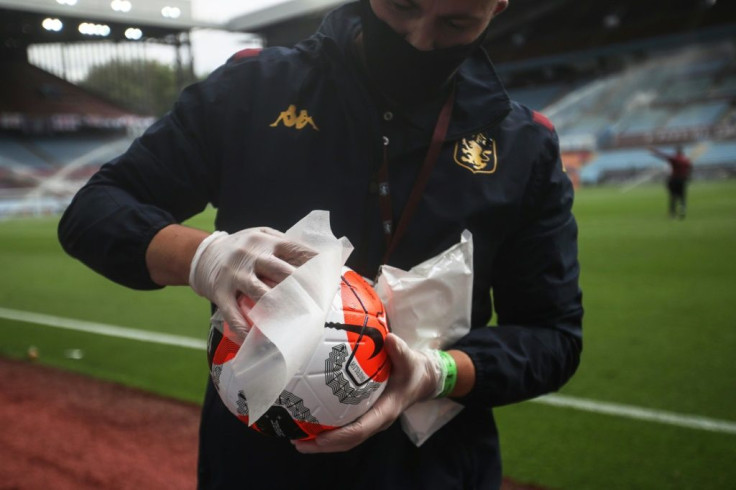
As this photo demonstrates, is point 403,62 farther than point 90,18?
No

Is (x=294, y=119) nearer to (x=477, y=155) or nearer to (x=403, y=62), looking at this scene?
(x=403, y=62)

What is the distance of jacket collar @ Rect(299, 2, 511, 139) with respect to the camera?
1570 millimetres

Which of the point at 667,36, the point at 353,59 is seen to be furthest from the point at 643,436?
the point at 667,36

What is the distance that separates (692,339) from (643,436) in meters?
2.03

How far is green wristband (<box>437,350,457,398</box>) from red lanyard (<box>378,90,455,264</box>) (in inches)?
10.0

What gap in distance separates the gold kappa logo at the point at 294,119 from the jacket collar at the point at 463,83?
160 millimetres

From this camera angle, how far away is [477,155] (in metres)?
1.56

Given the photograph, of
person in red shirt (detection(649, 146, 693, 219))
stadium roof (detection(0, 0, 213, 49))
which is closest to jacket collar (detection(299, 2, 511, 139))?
person in red shirt (detection(649, 146, 693, 219))

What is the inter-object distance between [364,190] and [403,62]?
32 centimetres

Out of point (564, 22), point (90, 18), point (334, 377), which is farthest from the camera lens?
point (564, 22)

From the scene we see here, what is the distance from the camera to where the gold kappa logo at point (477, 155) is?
5.08 ft

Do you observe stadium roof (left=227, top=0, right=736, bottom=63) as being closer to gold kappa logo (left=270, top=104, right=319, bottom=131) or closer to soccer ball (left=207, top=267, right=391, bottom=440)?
gold kappa logo (left=270, top=104, right=319, bottom=131)

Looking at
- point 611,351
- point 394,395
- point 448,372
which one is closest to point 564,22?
point 611,351

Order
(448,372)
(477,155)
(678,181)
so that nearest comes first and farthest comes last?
(448,372) < (477,155) < (678,181)
